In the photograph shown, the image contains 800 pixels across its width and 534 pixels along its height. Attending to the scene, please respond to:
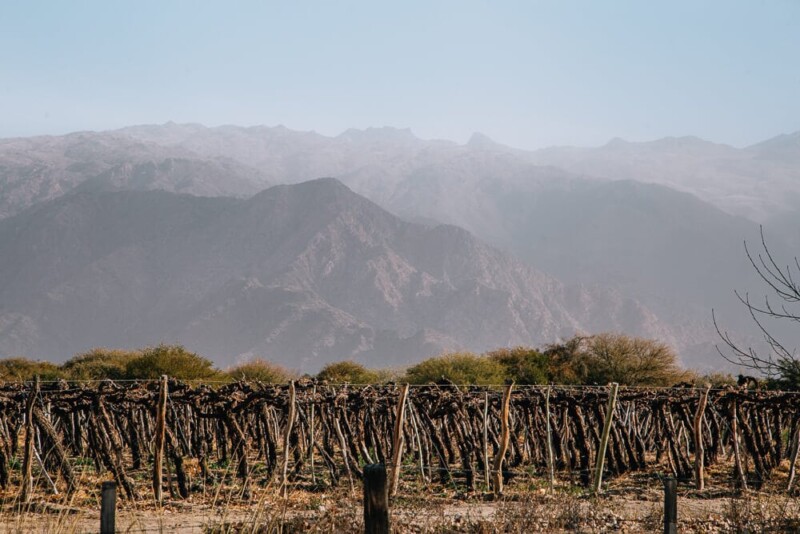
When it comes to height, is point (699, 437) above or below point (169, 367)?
below

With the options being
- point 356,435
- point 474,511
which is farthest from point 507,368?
point 474,511

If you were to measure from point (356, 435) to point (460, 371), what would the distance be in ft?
75.0

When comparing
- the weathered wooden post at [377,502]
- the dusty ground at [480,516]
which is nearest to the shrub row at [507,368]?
the dusty ground at [480,516]

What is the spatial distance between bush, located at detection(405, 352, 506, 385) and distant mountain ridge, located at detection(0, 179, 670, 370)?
11678cm

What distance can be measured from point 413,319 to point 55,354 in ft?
242

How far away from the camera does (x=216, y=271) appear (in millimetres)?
191125

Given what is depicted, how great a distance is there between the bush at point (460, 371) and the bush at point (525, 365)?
1.70 ft

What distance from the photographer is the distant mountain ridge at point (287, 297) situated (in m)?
166

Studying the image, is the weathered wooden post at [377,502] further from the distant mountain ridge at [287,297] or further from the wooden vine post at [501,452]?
the distant mountain ridge at [287,297]

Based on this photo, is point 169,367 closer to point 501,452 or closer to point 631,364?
point 631,364

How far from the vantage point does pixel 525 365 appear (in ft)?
132

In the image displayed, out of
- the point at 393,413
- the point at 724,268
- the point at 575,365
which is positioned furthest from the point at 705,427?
the point at 724,268

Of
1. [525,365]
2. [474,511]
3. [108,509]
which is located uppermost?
[525,365]

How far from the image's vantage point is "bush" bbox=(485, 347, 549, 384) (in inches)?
1528
